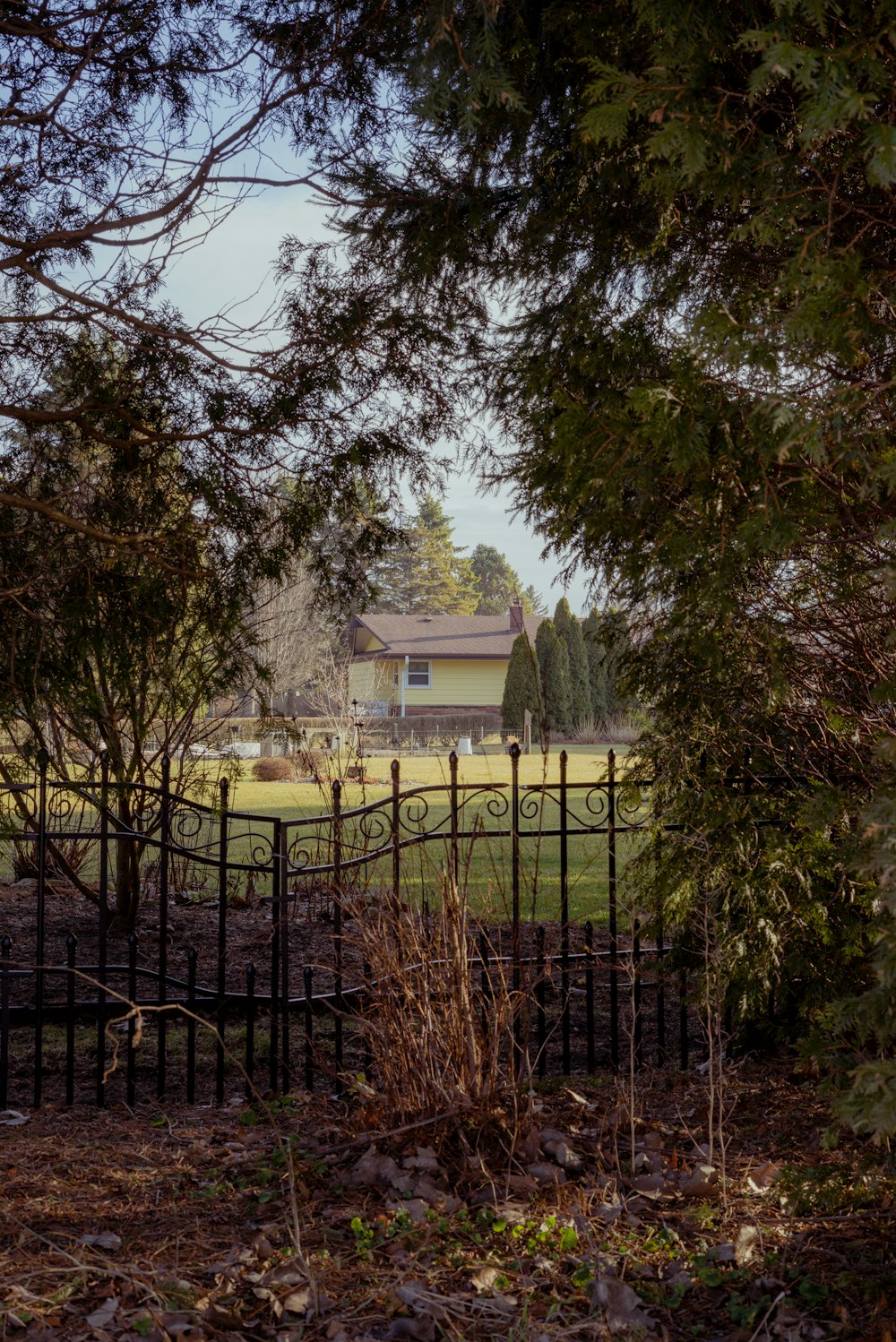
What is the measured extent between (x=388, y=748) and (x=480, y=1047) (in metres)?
21.8

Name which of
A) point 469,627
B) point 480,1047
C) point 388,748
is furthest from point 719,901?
point 469,627

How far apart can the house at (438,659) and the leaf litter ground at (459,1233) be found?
1116 inches

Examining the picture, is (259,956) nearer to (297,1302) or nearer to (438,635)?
(297,1302)

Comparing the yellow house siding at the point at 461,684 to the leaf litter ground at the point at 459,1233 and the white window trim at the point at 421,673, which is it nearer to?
the white window trim at the point at 421,673

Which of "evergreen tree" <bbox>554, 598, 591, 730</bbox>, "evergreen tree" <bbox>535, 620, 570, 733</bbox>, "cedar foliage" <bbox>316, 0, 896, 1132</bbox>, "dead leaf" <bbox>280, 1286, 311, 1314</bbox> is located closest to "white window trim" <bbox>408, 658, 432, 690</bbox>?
"evergreen tree" <bbox>554, 598, 591, 730</bbox>

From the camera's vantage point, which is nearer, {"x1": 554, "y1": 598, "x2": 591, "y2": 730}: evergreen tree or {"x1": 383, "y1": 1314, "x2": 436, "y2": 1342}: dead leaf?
{"x1": 383, "y1": 1314, "x2": 436, "y2": 1342}: dead leaf

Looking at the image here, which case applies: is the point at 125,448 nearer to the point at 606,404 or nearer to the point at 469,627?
the point at 606,404

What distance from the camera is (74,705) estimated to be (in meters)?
6.09

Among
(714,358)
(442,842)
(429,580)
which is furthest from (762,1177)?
(429,580)

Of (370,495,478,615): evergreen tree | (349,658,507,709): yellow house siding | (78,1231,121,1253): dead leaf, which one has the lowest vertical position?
(78,1231,121,1253): dead leaf

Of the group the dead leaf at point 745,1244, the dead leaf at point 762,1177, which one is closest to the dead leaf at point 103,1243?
the dead leaf at point 745,1244

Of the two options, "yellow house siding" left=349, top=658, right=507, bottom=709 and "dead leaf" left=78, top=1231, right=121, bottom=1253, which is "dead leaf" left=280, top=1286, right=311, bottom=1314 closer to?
"dead leaf" left=78, top=1231, right=121, bottom=1253

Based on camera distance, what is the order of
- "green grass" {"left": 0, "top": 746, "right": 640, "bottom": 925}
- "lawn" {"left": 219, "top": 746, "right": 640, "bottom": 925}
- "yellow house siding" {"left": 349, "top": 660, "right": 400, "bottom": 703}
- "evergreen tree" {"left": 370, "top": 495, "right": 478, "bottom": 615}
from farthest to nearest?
"evergreen tree" {"left": 370, "top": 495, "right": 478, "bottom": 615}
"yellow house siding" {"left": 349, "top": 660, "right": 400, "bottom": 703}
"green grass" {"left": 0, "top": 746, "right": 640, "bottom": 925}
"lawn" {"left": 219, "top": 746, "right": 640, "bottom": 925}

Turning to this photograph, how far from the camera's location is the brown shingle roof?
1289 inches
